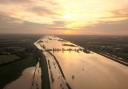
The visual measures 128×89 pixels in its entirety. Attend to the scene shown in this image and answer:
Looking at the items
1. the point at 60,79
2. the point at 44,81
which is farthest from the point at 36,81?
the point at 60,79

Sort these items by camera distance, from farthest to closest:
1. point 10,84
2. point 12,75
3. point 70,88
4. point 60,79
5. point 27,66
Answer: point 27,66
point 12,75
point 60,79
point 10,84
point 70,88

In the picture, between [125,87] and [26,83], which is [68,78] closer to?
[26,83]

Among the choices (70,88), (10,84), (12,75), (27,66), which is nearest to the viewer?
(70,88)

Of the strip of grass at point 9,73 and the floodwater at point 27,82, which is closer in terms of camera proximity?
the floodwater at point 27,82

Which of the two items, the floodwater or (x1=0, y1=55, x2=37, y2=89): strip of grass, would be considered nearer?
the floodwater

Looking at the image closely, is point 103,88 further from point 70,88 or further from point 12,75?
point 12,75

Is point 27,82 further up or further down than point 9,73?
further up

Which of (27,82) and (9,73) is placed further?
(9,73)

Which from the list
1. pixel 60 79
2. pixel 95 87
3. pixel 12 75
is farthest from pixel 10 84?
pixel 95 87

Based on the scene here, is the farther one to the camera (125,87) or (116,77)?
(116,77)
